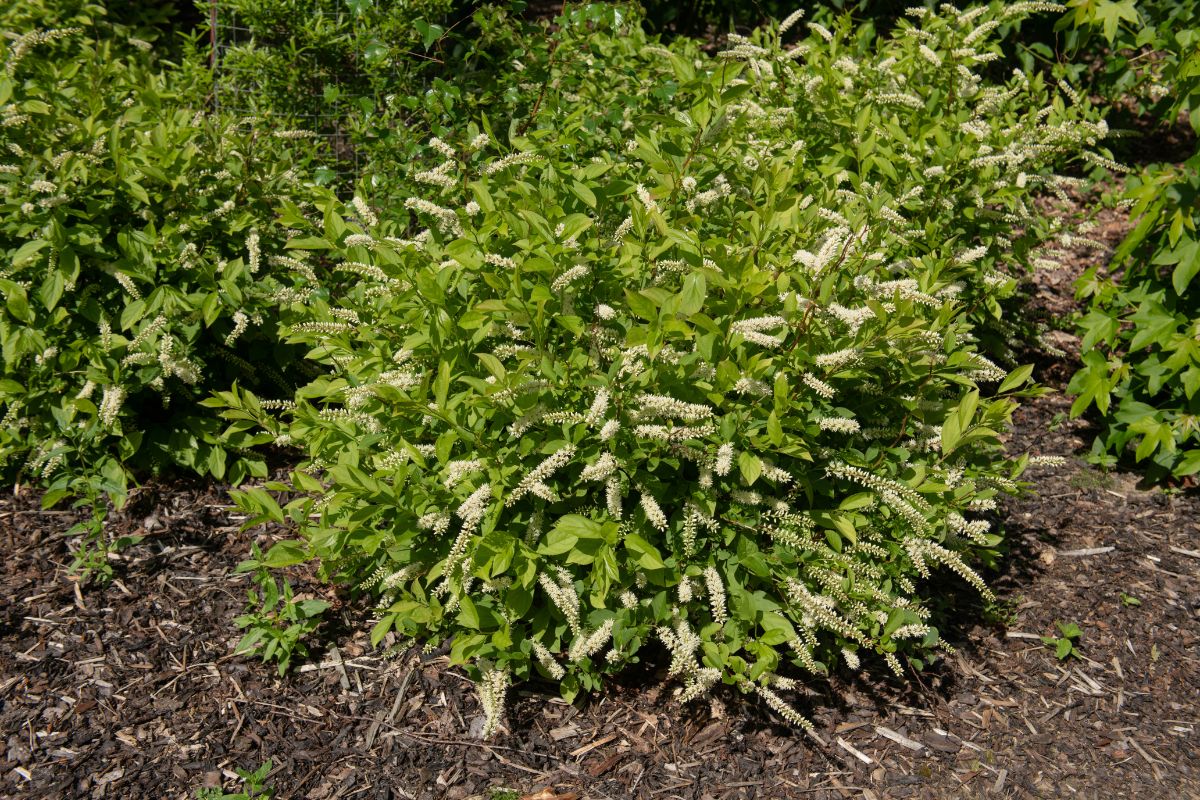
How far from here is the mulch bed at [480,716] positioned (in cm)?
279

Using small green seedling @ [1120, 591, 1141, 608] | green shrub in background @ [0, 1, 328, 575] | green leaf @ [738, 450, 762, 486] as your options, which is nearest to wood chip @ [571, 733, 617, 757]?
green leaf @ [738, 450, 762, 486]

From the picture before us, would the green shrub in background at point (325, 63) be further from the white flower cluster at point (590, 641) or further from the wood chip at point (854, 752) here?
the wood chip at point (854, 752)

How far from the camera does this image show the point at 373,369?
2938 mm

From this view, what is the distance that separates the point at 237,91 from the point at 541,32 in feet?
5.67

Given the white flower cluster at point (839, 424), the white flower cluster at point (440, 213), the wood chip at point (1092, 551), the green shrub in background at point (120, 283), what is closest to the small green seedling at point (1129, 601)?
the wood chip at point (1092, 551)

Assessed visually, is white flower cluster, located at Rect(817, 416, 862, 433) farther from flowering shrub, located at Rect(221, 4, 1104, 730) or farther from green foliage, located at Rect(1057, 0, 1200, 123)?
green foliage, located at Rect(1057, 0, 1200, 123)

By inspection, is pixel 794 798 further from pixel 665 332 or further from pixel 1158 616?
pixel 1158 616

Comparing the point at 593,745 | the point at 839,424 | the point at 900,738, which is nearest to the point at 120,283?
the point at 593,745

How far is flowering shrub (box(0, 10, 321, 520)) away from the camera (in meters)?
3.40

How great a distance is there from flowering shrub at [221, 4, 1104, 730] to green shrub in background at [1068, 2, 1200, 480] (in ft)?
4.43

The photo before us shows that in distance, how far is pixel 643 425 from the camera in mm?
2605

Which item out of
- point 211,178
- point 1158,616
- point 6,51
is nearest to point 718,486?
point 1158,616

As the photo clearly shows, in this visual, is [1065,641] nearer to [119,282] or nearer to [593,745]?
[593,745]

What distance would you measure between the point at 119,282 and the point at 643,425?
2.18 metres
